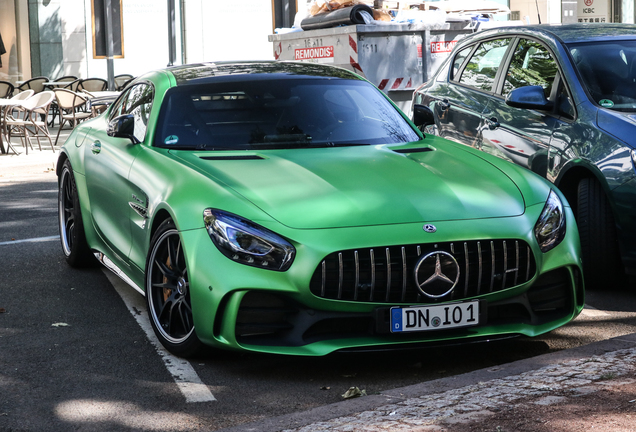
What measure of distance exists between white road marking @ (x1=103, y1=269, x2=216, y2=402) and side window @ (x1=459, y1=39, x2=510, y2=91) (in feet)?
10.4

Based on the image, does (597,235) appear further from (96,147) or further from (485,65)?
(96,147)

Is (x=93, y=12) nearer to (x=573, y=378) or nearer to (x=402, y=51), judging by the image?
(x=402, y=51)

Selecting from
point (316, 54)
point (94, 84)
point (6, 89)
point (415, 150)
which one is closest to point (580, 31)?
point (415, 150)

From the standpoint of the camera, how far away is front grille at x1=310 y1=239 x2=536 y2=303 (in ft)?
13.3

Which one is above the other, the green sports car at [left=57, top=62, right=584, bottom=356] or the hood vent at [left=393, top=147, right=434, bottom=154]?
the hood vent at [left=393, top=147, right=434, bottom=154]

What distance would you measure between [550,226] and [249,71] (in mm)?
2226

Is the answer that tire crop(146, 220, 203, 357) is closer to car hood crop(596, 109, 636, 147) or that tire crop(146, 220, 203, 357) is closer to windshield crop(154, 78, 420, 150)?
windshield crop(154, 78, 420, 150)

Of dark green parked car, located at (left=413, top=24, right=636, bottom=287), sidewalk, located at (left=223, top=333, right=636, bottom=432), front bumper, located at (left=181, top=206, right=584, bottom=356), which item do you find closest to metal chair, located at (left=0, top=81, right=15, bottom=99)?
dark green parked car, located at (left=413, top=24, right=636, bottom=287)

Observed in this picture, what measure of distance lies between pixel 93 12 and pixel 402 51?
11372 mm

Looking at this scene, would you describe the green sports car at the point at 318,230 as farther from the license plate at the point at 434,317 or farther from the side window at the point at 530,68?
Result: the side window at the point at 530,68

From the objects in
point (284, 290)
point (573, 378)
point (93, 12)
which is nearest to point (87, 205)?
point (284, 290)

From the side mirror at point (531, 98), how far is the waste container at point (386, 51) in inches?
224

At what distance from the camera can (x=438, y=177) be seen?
15.3 feet

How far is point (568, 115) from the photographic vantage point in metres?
6.03
